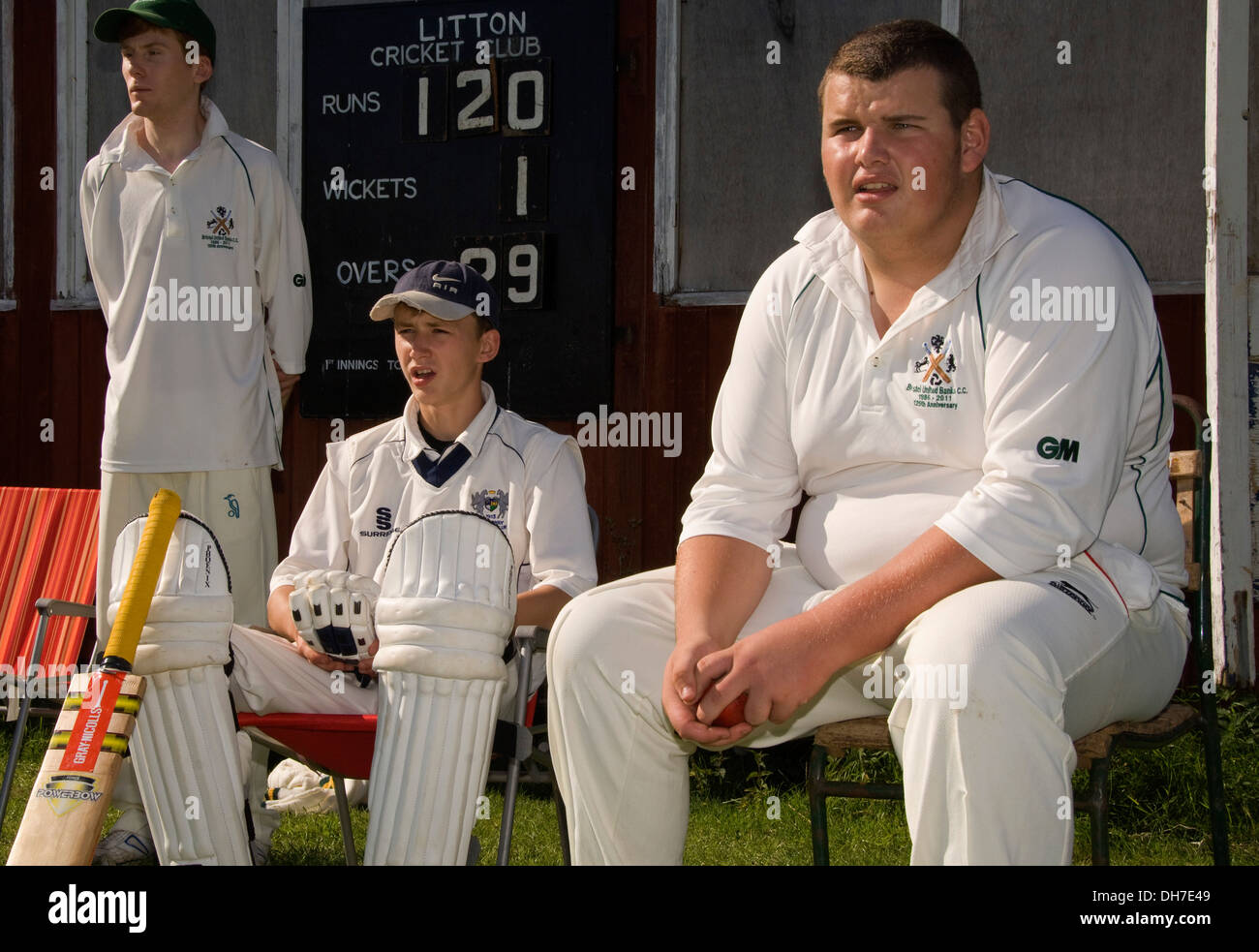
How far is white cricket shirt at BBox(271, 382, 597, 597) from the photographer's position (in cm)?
308

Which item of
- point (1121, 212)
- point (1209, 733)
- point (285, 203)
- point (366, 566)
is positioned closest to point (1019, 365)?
point (1209, 733)

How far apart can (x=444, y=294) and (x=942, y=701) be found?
1906 mm

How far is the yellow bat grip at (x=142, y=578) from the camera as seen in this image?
218 cm

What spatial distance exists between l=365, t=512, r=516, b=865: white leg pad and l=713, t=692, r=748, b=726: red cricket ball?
421mm

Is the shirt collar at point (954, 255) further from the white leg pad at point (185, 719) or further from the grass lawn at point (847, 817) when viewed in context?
the grass lawn at point (847, 817)

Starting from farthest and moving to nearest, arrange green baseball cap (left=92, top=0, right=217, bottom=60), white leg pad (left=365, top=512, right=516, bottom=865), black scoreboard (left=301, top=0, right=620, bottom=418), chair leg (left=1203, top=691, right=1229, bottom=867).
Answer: black scoreboard (left=301, top=0, right=620, bottom=418) → green baseball cap (left=92, top=0, right=217, bottom=60) → chair leg (left=1203, top=691, right=1229, bottom=867) → white leg pad (left=365, top=512, right=516, bottom=865)

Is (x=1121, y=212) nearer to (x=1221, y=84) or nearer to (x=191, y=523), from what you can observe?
(x=1221, y=84)

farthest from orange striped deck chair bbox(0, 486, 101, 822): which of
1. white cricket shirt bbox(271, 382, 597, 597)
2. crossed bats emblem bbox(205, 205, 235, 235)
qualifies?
white cricket shirt bbox(271, 382, 597, 597)

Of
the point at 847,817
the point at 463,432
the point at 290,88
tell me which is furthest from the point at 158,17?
the point at 847,817

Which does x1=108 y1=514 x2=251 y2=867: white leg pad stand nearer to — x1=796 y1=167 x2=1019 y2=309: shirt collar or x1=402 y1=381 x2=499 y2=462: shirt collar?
x1=402 y1=381 x2=499 y2=462: shirt collar

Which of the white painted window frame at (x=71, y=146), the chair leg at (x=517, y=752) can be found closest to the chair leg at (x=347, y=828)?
the chair leg at (x=517, y=752)

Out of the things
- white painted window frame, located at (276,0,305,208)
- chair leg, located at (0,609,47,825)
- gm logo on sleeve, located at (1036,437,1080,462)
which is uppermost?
white painted window frame, located at (276,0,305,208)

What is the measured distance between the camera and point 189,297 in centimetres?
378

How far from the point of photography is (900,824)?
12.5ft
